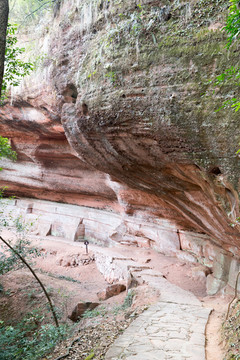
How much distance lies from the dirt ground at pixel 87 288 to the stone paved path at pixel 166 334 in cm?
23

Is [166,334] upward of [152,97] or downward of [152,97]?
downward

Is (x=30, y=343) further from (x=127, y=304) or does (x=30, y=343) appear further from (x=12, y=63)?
(x=12, y=63)

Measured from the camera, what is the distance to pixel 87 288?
452 inches

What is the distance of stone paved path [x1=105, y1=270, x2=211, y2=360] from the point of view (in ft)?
13.6

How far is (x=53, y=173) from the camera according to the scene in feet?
52.0

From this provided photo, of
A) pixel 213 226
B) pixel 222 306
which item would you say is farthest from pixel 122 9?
pixel 222 306

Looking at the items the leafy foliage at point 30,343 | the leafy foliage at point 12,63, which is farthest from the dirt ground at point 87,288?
the leafy foliage at point 12,63

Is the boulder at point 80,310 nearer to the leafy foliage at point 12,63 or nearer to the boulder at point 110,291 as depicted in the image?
the boulder at point 110,291

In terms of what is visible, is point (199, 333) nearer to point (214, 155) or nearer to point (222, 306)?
point (222, 306)

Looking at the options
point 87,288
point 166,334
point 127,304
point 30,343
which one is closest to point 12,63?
point 30,343

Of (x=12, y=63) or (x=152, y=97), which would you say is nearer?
(x=152, y=97)

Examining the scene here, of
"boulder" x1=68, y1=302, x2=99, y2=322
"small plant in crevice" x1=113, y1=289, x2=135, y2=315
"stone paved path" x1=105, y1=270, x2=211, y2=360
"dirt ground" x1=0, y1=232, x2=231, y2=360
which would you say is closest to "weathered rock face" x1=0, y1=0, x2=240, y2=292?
"dirt ground" x1=0, y1=232, x2=231, y2=360

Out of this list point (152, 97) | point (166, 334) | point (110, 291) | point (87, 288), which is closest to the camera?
point (166, 334)

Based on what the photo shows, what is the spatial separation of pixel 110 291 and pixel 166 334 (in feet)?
16.8
